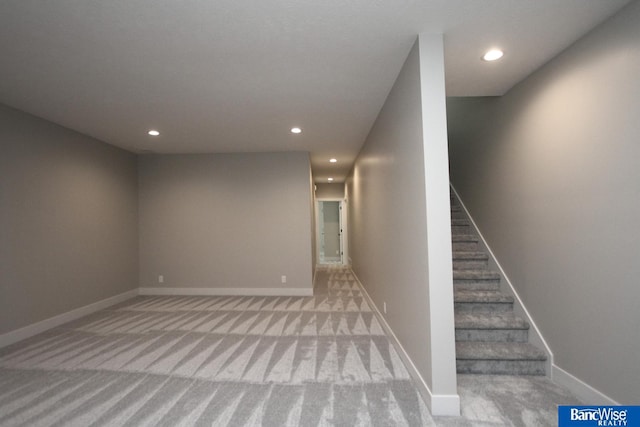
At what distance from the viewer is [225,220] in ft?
17.4

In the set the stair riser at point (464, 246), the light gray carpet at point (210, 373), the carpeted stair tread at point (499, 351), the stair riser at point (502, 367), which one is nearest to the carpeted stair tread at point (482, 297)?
Result: the carpeted stair tread at point (499, 351)

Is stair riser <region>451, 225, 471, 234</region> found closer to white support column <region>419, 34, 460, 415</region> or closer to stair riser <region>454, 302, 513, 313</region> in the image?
stair riser <region>454, 302, 513, 313</region>

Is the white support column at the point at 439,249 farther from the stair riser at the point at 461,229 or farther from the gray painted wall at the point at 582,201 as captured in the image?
the stair riser at the point at 461,229

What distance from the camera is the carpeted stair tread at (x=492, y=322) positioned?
257 centimetres

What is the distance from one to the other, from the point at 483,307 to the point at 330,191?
22.9 feet

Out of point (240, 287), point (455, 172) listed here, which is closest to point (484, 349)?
point (455, 172)

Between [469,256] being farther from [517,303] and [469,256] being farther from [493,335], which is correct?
[493,335]

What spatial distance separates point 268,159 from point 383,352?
3873mm

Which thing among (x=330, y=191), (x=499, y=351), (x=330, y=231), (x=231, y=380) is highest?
(x=330, y=191)

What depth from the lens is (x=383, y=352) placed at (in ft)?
9.04

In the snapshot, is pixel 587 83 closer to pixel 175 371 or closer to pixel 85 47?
pixel 85 47

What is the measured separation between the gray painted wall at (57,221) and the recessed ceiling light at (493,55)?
194 inches

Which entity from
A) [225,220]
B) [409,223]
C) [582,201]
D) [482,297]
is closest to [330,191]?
[225,220]

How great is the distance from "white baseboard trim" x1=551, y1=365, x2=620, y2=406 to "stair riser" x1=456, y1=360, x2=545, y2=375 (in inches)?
4.3
